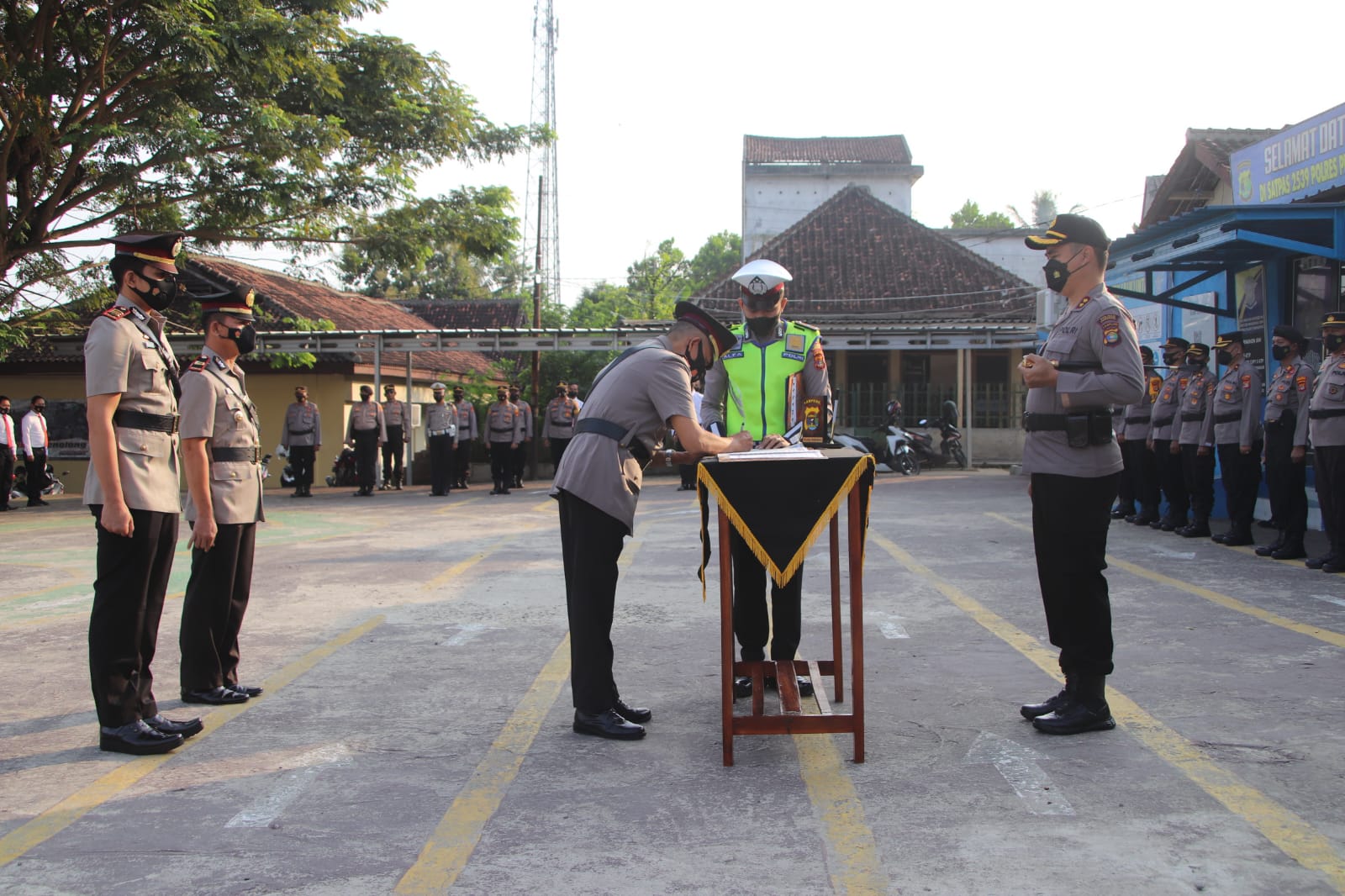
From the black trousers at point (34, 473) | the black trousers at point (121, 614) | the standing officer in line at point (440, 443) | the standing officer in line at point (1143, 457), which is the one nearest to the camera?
the black trousers at point (121, 614)

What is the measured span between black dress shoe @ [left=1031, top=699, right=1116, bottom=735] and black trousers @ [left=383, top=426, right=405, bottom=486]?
58.8 ft

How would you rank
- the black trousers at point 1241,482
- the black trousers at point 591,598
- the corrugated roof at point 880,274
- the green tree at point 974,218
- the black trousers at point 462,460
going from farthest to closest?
the green tree at point 974,218 < the corrugated roof at point 880,274 < the black trousers at point 462,460 < the black trousers at point 1241,482 < the black trousers at point 591,598

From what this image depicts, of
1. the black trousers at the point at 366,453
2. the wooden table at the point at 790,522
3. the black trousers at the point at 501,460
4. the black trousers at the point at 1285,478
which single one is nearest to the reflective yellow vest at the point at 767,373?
the wooden table at the point at 790,522

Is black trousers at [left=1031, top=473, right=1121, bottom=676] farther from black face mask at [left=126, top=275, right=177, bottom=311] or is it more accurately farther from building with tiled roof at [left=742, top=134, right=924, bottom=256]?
building with tiled roof at [left=742, top=134, right=924, bottom=256]

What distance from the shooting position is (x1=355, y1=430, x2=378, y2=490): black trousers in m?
19.8

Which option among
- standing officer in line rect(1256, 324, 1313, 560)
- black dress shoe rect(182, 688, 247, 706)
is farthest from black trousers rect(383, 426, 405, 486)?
black dress shoe rect(182, 688, 247, 706)

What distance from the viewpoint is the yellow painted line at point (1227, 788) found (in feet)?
10.8

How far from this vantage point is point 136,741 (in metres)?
4.51

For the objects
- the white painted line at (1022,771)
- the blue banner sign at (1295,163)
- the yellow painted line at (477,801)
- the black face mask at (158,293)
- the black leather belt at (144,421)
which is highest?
the blue banner sign at (1295,163)

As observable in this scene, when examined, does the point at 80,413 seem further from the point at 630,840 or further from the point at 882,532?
the point at 630,840

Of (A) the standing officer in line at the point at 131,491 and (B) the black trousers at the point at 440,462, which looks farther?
(B) the black trousers at the point at 440,462

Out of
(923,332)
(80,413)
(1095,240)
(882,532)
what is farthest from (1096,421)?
(80,413)

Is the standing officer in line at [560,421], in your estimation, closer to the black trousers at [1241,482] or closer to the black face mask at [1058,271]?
the black trousers at [1241,482]

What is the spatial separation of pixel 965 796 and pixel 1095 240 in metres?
2.50
